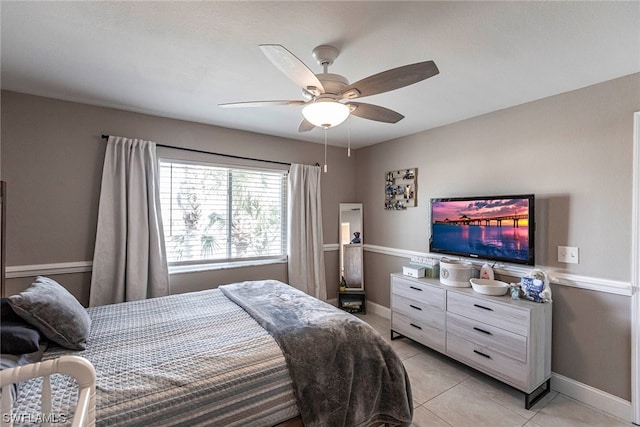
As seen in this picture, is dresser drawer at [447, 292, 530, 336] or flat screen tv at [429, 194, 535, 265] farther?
flat screen tv at [429, 194, 535, 265]

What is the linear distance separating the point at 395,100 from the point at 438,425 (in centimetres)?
256

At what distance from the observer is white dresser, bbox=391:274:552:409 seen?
2.09 metres

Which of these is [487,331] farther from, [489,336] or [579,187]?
[579,187]

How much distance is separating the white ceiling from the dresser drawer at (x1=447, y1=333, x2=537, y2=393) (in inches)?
85.2

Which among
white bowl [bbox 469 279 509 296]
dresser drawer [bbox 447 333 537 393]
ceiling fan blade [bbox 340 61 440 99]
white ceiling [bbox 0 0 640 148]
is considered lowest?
dresser drawer [bbox 447 333 537 393]

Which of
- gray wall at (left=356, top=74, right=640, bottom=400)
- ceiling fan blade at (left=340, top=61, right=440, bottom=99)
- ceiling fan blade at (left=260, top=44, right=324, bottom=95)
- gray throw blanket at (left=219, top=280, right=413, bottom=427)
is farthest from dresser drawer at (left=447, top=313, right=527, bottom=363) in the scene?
ceiling fan blade at (left=260, top=44, right=324, bottom=95)

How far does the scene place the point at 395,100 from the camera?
2484 millimetres

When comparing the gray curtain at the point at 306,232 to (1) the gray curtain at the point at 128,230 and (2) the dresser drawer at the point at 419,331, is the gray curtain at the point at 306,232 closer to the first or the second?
(2) the dresser drawer at the point at 419,331

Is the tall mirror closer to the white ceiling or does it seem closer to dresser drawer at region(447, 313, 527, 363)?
dresser drawer at region(447, 313, 527, 363)

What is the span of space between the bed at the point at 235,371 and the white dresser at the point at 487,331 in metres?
0.99

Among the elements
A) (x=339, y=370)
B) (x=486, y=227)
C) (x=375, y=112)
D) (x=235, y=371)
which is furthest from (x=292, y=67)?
(x=486, y=227)

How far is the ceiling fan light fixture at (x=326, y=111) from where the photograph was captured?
158 centimetres

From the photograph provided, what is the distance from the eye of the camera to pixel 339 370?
1616 mm

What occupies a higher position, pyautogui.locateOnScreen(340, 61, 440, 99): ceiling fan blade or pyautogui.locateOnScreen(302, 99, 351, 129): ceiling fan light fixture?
pyautogui.locateOnScreen(340, 61, 440, 99): ceiling fan blade
